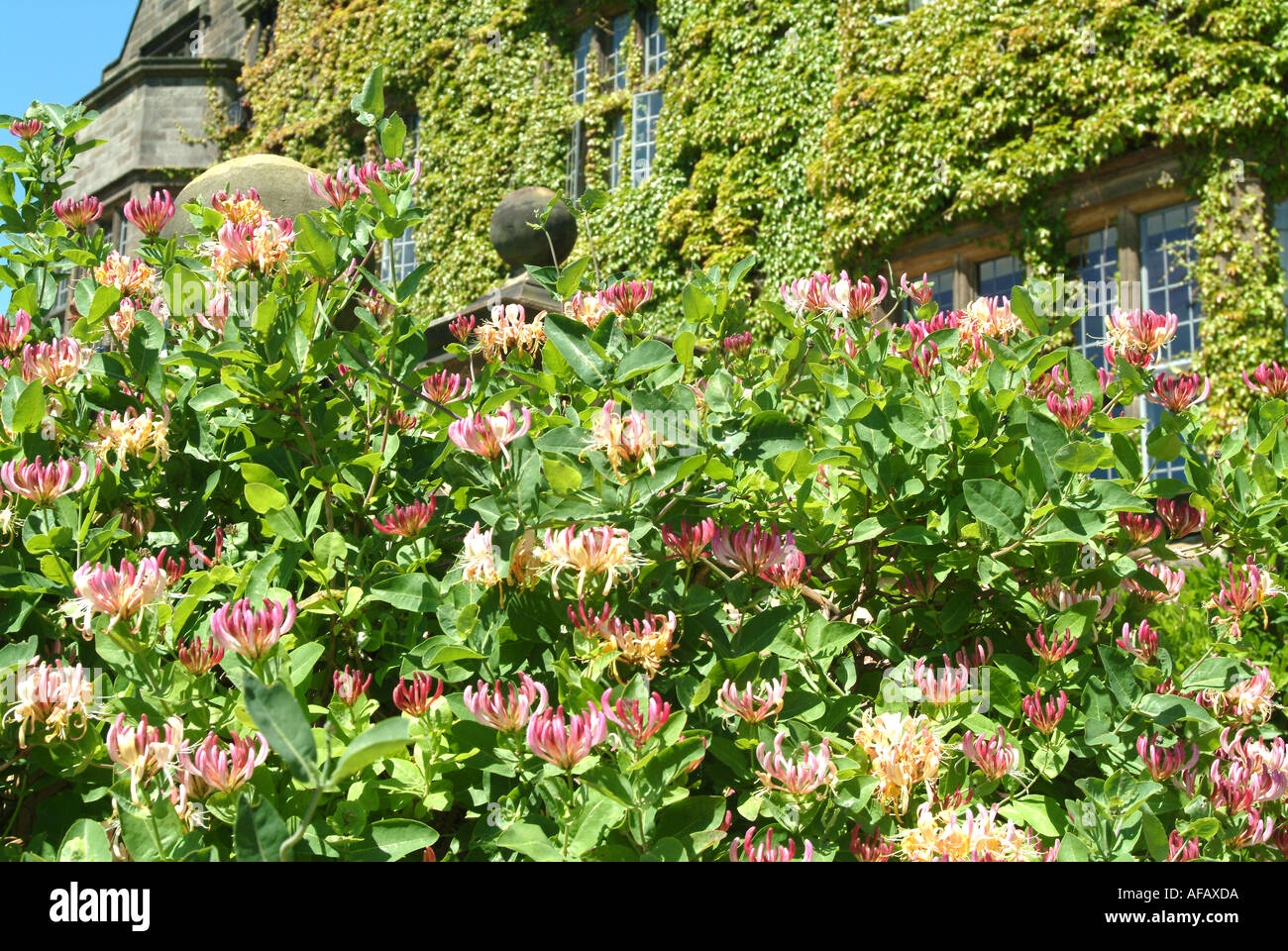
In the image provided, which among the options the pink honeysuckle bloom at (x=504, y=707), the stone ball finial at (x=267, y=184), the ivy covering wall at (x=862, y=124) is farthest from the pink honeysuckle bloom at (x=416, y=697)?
the ivy covering wall at (x=862, y=124)

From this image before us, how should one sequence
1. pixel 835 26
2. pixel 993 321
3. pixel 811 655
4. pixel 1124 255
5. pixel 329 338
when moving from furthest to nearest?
pixel 835 26 → pixel 1124 255 → pixel 993 321 → pixel 329 338 → pixel 811 655

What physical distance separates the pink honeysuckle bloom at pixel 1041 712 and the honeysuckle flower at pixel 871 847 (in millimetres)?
352

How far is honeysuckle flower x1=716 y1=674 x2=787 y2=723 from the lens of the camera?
1540mm

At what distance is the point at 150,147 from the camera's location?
1725 cm

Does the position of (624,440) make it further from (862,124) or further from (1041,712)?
(862,124)

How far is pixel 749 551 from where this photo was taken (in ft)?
5.60

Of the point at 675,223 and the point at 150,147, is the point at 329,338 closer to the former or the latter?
the point at 675,223

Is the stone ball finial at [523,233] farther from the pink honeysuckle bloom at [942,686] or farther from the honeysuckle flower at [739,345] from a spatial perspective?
the pink honeysuckle bloom at [942,686]

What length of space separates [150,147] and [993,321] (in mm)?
17629

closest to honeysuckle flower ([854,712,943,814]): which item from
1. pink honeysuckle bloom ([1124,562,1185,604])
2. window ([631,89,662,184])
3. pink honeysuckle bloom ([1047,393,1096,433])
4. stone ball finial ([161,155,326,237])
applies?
pink honeysuckle bloom ([1047,393,1096,433])

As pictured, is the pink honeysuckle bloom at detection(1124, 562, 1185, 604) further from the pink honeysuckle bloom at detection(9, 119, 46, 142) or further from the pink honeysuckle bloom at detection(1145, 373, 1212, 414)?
the pink honeysuckle bloom at detection(9, 119, 46, 142)

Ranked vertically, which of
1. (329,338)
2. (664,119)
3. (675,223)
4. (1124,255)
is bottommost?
(329,338)
